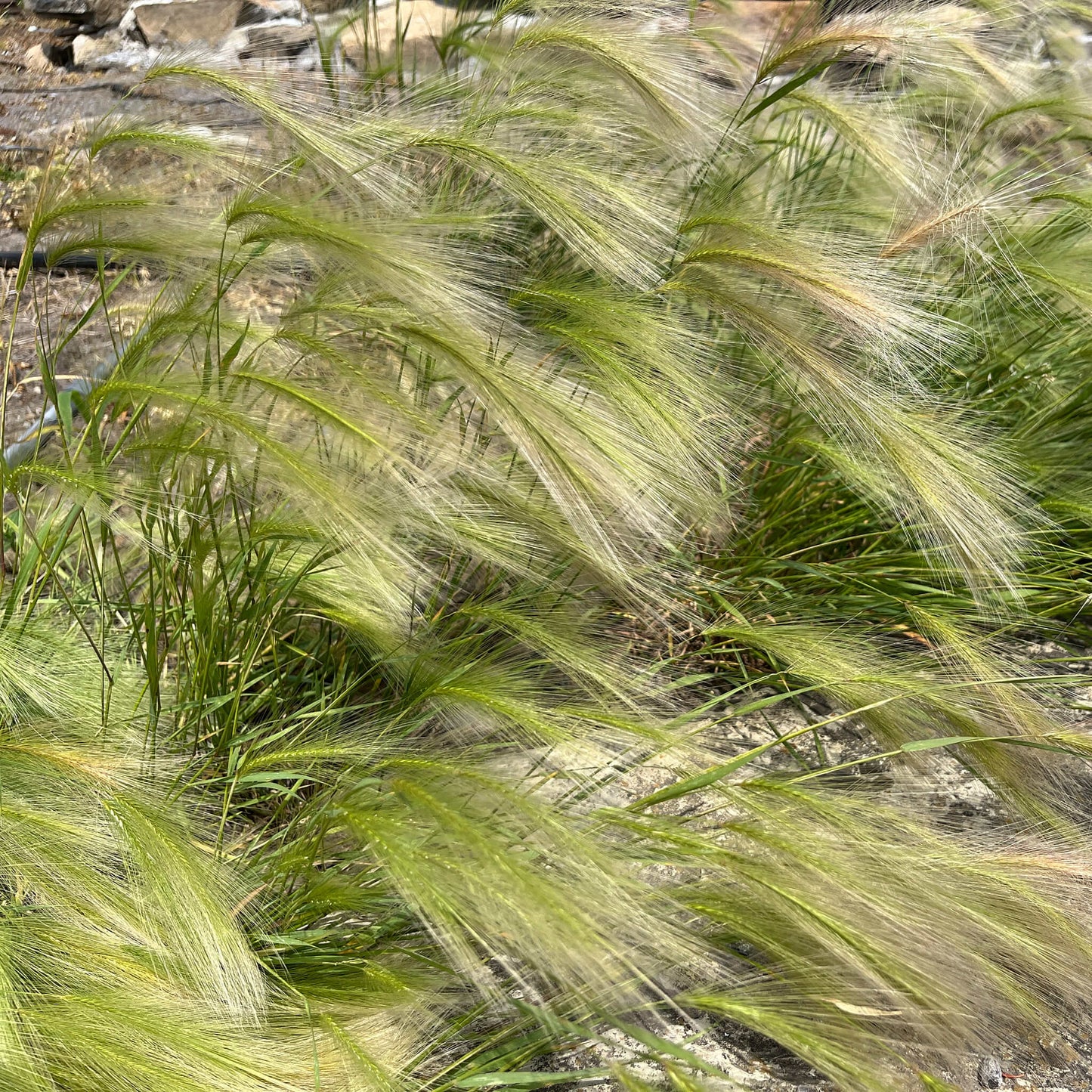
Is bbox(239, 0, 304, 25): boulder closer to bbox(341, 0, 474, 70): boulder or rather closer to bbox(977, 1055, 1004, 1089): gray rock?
bbox(341, 0, 474, 70): boulder

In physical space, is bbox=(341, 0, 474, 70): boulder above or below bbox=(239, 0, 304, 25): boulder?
below

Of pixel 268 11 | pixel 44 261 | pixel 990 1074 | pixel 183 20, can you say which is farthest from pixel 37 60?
pixel 990 1074

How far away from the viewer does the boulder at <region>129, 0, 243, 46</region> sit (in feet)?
13.0

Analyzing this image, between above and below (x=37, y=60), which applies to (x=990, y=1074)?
below

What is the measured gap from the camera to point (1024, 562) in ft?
6.82

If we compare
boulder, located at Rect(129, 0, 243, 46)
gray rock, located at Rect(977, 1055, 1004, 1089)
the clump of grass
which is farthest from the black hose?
gray rock, located at Rect(977, 1055, 1004, 1089)

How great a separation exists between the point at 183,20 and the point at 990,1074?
4067 millimetres

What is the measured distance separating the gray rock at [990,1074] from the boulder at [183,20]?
388 centimetres

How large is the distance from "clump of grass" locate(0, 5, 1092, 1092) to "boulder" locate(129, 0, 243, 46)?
7.74 ft

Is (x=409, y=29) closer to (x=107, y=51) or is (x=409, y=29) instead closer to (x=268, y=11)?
(x=268, y=11)

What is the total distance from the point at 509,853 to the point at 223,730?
62 centimetres

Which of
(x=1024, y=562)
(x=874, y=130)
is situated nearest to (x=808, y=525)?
(x=1024, y=562)

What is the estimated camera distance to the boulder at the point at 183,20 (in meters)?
3.95

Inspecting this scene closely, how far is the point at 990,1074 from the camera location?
1.34 metres
